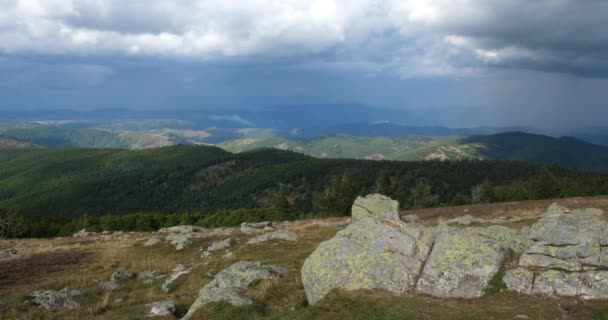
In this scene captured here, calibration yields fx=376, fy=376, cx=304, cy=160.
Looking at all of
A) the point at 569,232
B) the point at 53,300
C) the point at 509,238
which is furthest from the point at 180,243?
the point at 569,232

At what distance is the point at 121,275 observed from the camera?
3219 centimetres

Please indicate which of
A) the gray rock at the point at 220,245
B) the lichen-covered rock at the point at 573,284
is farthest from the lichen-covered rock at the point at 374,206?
the lichen-covered rock at the point at 573,284

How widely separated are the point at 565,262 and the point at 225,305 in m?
15.8

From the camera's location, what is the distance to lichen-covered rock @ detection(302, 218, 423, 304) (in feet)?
58.4

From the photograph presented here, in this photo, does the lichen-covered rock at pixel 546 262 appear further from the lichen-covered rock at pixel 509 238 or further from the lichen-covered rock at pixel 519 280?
the lichen-covered rock at pixel 509 238

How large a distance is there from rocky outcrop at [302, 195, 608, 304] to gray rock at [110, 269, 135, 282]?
66.4ft

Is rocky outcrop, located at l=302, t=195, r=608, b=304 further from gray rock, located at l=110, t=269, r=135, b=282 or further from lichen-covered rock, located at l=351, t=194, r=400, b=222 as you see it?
gray rock, located at l=110, t=269, r=135, b=282

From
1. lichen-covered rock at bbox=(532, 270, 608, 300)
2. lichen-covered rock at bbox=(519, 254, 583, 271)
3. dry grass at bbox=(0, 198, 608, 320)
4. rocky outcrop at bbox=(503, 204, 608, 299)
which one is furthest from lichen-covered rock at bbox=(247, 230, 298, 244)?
lichen-covered rock at bbox=(532, 270, 608, 300)

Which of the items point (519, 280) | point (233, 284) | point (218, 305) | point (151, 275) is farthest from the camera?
point (151, 275)

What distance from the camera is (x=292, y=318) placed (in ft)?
53.4

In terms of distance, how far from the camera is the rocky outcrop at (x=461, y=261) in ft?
54.4

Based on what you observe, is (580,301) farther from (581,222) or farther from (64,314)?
(64,314)

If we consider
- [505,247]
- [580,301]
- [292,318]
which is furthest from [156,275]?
[580,301]

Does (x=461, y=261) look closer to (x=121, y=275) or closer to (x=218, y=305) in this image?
(x=218, y=305)
